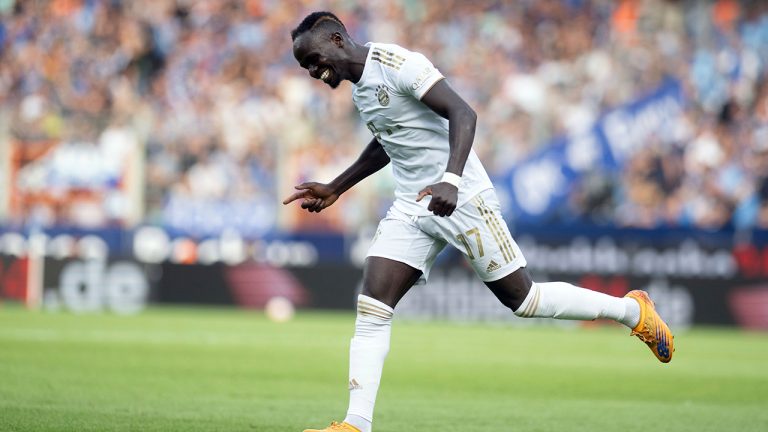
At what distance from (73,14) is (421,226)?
21.0 m

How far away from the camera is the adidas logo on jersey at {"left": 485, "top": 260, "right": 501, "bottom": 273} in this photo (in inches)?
259

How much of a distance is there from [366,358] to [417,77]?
146 cm

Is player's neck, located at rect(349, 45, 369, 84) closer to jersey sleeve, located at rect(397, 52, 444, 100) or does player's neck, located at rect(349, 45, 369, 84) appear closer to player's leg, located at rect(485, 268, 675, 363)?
jersey sleeve, located at rect(397, 52, 444, 100)

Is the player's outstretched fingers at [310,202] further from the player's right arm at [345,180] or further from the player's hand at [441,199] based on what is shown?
the player's hand at [441,199]

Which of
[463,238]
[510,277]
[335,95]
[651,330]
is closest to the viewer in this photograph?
[463,238]

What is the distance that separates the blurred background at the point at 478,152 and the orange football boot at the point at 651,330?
10.6 metres

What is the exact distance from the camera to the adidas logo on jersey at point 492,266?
6.57 meters

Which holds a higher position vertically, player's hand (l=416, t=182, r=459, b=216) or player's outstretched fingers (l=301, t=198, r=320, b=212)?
player's outstretched fingers (l=301, t=198, r=320, b=212)

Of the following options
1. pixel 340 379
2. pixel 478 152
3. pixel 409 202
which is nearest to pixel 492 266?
pixel 409 202

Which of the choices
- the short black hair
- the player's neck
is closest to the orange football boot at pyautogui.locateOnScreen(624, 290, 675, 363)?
the player's neck

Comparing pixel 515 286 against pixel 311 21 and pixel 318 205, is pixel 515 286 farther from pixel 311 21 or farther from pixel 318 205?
pixel 311 21

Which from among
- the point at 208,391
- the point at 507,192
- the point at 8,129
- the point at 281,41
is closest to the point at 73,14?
the point at 281,41

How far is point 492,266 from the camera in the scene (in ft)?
21.6

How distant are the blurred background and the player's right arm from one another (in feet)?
36.4
